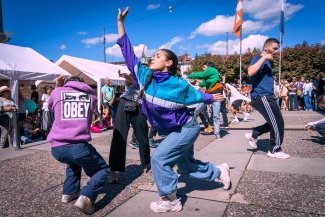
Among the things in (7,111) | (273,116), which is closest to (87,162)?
(273,116)

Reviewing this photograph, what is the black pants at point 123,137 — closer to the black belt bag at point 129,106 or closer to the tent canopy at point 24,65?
the black belt bag at point 129,106

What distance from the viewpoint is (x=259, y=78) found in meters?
4.39

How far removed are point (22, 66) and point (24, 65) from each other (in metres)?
0.18

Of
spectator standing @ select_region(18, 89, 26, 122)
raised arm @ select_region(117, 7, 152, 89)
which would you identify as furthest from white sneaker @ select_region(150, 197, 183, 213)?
spectator standing @ select_region(18, 89, 26, 122)

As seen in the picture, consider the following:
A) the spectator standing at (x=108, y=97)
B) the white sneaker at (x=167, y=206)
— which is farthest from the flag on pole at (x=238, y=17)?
the white sneaker at (x=167, y=206)

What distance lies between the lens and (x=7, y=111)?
6168mm

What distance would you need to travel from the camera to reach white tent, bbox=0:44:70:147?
745 centimetres

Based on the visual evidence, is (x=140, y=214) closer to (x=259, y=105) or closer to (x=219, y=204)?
(x=219, y=204)

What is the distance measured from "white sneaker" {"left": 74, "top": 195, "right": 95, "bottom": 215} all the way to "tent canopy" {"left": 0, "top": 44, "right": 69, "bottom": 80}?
6282 mm

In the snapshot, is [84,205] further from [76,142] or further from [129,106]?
[129,106]

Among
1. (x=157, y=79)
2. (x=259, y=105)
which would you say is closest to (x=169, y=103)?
(x=157, y=79)

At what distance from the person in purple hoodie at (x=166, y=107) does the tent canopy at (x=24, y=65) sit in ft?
21.0

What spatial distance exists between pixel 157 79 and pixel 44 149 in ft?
15.0

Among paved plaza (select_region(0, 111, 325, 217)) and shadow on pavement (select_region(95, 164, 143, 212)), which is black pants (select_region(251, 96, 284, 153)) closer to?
paved plaza (select_region(0, 111, 325, 217))
